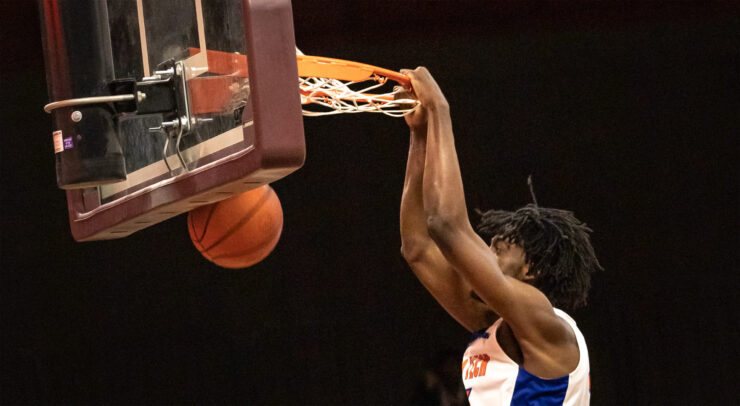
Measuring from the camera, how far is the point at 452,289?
2566 mm

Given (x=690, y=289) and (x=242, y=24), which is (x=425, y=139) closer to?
(x=242, y=24)

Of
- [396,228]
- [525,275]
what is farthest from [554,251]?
[396,228]

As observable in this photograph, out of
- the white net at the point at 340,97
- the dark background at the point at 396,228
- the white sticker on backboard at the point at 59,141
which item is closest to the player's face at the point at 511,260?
the white net at the point at 340,97

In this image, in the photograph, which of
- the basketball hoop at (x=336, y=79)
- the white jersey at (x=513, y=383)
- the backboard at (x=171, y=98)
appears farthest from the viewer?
the white jersey at (x=513, y=383)

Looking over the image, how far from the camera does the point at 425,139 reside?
2.54 m

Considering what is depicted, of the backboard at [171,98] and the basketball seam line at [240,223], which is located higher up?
the backboard at [171,98]

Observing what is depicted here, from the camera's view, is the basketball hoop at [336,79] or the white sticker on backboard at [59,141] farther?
the basketball hoop at [336,79]

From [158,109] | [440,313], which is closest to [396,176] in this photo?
[440,313]

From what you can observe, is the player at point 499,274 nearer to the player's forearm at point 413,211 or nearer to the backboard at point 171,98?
the player's forearm at point 413,211

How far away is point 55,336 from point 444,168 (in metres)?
2.62

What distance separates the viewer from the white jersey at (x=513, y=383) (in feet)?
7.56

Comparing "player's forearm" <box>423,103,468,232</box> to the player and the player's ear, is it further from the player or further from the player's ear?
the player's ear

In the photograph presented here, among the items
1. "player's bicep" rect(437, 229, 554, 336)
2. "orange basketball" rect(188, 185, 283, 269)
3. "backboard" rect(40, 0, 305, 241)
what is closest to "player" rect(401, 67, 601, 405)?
"player's bicep" rect(437, 229, 554, 336)

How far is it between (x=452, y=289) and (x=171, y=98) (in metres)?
0.95
